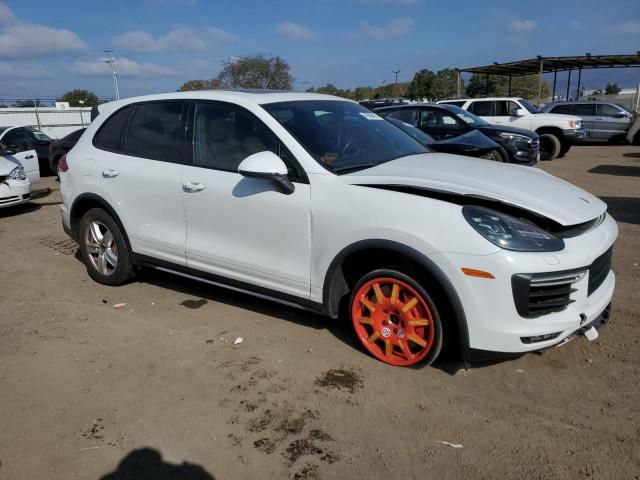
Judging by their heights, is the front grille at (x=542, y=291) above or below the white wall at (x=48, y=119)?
below

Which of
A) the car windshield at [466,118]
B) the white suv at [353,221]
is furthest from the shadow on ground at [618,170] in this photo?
the white suv at [353,221]

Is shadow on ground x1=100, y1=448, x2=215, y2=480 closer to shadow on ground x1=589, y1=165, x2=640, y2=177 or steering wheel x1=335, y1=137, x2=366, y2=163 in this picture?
steering wheel x1=335, y1=137, x2=366, y2=163

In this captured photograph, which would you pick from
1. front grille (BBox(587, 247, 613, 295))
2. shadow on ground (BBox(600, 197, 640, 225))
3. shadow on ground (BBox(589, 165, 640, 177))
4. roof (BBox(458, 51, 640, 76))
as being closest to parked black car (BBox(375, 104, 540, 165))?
shadow on ground (BBox(589, 165, 640, 177))

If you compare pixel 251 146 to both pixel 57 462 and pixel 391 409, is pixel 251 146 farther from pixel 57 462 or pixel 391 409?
pixel 57 462

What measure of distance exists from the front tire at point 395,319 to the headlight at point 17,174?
7.80 meters

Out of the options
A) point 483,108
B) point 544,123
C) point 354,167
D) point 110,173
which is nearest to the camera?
point 354,167

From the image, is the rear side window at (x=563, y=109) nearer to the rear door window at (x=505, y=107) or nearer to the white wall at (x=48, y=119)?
the rear door window at (x=505, y=107)

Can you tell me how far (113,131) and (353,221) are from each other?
2747 millimetres

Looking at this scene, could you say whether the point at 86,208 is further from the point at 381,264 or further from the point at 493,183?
the point at 493,183

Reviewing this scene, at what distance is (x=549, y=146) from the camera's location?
1581 cm

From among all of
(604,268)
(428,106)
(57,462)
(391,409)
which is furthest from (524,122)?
(57,462)

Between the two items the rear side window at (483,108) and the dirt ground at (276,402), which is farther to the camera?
the rear side window at (483,108)

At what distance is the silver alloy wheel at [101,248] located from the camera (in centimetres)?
508

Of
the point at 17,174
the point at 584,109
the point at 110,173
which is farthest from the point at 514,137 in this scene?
the point at 584,109
